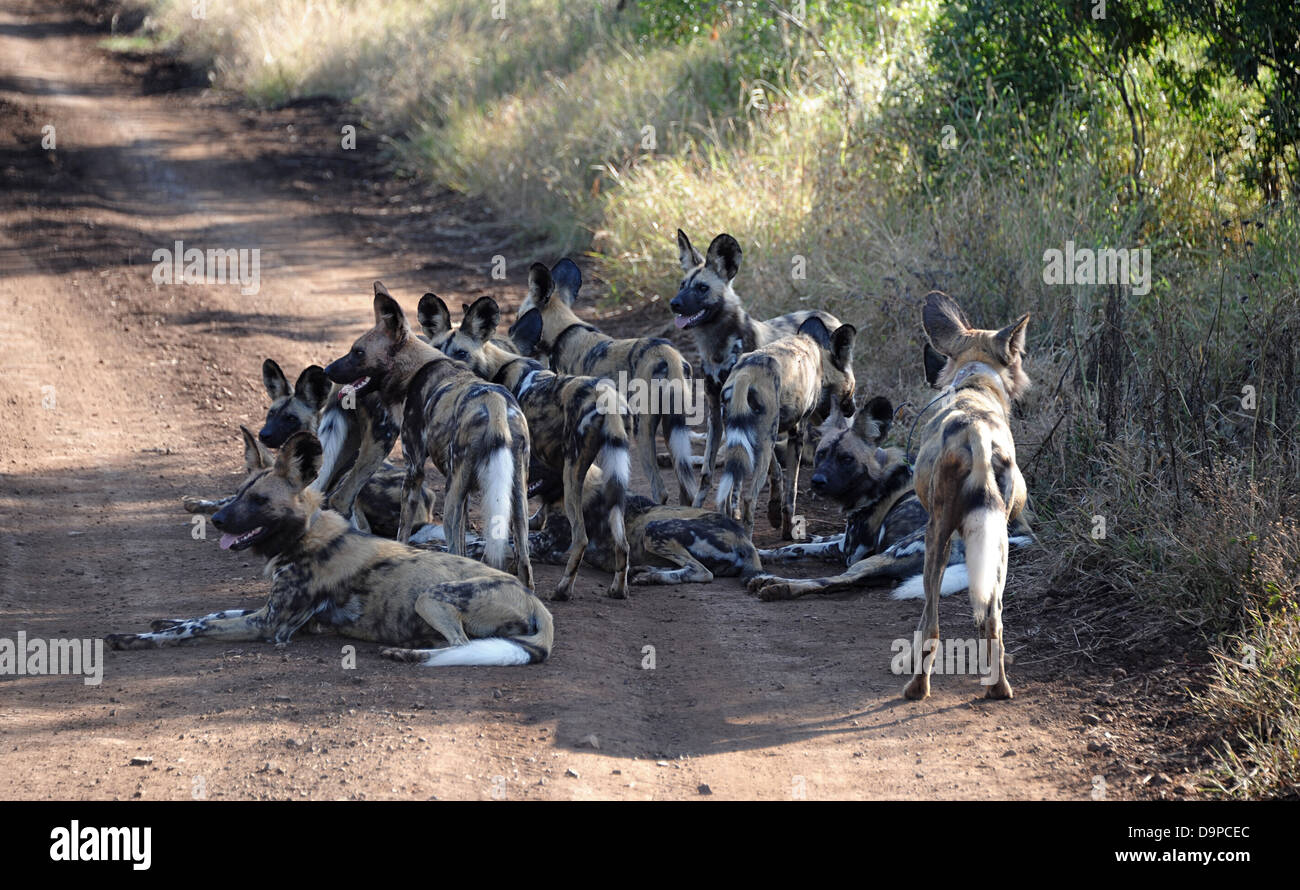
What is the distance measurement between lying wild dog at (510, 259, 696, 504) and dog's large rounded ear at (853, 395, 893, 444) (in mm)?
775

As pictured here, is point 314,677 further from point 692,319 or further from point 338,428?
point 692,319

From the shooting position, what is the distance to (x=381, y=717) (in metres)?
3.90

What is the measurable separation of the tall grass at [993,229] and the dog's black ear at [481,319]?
2372 millimetres

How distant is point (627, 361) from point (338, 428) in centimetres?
133

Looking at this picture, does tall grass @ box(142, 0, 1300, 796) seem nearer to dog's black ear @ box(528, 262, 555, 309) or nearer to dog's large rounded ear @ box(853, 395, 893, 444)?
dog's large rounded ear @ box(853, 395, 893, 444)

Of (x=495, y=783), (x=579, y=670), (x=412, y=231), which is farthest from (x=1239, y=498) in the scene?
(x=412, y=231)

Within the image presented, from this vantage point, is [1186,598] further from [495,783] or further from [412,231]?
[412,231]

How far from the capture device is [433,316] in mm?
6023

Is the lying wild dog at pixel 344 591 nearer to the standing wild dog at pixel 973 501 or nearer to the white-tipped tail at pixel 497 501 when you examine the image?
the white-tipped tail at pixel 497 501

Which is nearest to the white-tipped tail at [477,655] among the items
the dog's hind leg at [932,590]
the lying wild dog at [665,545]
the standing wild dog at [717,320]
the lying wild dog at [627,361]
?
the lying wild dog at [665,545]

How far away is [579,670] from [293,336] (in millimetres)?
5291

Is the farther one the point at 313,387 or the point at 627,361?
the point at 627,361

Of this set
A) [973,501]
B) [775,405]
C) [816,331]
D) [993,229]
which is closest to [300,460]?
[775,405]

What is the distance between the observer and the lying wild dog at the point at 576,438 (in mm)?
5215
